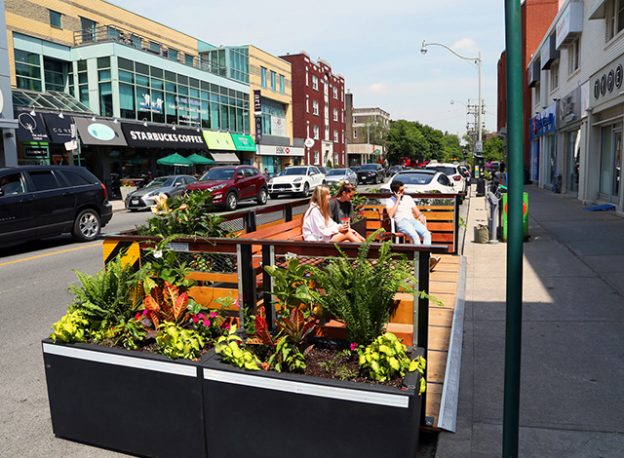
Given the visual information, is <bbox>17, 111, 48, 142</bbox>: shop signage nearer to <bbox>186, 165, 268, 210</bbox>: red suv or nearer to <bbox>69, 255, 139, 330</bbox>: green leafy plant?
<bbox>186, 165, 268, 210</bbox>: red suv

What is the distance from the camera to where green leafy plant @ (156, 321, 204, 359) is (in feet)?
10.6

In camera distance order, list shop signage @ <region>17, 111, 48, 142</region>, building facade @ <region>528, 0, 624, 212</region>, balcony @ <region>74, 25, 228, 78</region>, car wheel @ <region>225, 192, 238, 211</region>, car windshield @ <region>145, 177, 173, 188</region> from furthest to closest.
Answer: balcony @ <region>74, 25, 228, 78</region> → shop signage @ <region>17, 111, 48, 142</region> → car windshield @ <region>145, 177, 173, 188</region> → car wheel @ <region>225, 192, 238, 211</region> → building facade @ <region>528, 0, 624, 212</region>

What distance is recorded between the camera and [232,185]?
21.0 m

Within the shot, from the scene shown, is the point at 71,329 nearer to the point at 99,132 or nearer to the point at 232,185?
the point at 232,185

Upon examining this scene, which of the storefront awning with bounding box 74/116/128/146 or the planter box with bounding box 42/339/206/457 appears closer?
the planter box with bounding box 42/339/206/457

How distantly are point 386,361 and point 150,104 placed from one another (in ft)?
112

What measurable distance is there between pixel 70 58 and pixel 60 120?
7040mm

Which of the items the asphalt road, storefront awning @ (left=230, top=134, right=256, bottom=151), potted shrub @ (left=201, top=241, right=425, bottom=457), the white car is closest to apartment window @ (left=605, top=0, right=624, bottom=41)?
the white car

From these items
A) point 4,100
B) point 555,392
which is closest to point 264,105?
point 4,100

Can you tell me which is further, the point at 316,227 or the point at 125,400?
the point at 316,227

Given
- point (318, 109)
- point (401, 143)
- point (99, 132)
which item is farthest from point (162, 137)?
point (401, 143)

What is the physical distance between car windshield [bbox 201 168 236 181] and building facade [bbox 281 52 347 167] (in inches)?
1324

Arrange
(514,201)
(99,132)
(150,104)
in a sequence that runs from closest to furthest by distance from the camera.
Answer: (514,201), (99,132), (150,104)

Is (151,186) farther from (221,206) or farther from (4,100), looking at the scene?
(4,100)
